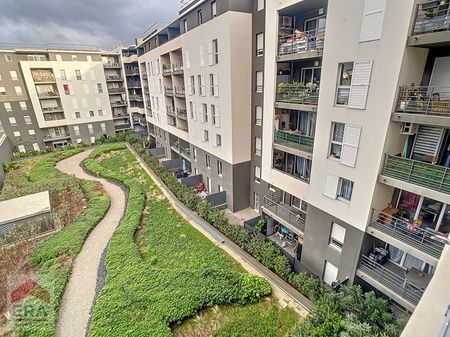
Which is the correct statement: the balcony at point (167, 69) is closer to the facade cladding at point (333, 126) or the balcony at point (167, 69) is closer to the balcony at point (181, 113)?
the facade cladding at point (333, 126)

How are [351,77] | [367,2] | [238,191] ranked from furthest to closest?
1. [238,191]
2. [351,77]
3. [367,2]

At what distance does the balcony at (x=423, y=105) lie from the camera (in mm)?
8195

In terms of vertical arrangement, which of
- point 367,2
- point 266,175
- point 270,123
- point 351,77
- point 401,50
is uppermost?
point 367,2

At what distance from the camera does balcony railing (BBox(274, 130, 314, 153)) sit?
44.9ft

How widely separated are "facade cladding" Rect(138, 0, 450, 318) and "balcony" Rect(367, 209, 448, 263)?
0.05m

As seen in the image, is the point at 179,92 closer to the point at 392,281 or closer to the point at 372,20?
the point at 372,20

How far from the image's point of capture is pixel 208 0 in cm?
1986

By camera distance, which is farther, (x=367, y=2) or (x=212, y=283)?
(x=212, y=283)

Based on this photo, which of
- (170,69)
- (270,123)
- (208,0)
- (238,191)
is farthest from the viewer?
(170,69)

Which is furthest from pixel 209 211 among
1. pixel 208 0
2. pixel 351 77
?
pixel 208 0

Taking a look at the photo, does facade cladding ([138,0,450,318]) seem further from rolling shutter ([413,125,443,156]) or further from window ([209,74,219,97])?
window ([209,74,219,97])

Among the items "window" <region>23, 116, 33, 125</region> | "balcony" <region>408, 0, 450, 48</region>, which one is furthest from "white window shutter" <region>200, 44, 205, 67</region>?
"window" <region>23, 116, 33, 125</region>

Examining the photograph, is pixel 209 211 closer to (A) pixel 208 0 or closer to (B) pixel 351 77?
(B) pixel 351 77

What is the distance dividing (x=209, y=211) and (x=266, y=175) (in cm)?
652
